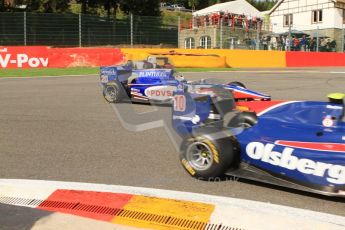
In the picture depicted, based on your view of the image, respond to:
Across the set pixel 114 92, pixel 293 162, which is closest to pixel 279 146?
pixel 293 162

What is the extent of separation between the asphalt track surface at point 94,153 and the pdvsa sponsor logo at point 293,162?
27cm

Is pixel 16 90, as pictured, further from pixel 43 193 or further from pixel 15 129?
pixel 43 193

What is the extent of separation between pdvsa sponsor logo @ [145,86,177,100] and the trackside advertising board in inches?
469

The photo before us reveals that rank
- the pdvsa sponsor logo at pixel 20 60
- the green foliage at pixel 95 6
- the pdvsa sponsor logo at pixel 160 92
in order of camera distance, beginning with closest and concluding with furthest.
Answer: the pdvsa sponsor logo at pixel 160 92, the pdvsa sponsor logo at pixel 20 60, the green foliage at pixel 95 6

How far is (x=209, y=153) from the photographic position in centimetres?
468

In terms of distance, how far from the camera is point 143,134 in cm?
700

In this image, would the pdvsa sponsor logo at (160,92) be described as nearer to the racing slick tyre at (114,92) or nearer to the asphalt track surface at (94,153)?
the asphalt track surface at (94,153)

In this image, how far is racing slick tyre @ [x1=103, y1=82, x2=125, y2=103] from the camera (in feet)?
33.1

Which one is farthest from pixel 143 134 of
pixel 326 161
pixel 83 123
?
pixel 326 161

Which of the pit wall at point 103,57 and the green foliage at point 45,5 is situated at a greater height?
the green foliage at point 45,5

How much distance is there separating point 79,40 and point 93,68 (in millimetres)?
4166

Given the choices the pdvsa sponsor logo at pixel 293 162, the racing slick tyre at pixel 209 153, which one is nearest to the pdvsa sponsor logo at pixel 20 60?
the racing slick tyre at pixel 209 153

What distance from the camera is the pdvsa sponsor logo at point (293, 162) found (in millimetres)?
4035

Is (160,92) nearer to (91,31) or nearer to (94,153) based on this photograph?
(94,153)
